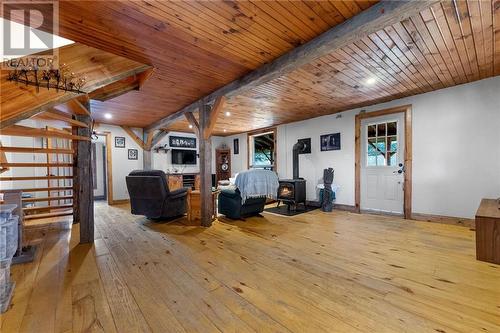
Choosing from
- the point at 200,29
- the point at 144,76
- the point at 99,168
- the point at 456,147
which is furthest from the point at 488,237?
the point at 99,168

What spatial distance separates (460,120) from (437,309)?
3.65 meters

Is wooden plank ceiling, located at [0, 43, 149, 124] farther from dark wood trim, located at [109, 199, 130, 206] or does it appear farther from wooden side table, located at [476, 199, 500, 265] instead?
dark wood trim, located at [109, 199, 130, 206]

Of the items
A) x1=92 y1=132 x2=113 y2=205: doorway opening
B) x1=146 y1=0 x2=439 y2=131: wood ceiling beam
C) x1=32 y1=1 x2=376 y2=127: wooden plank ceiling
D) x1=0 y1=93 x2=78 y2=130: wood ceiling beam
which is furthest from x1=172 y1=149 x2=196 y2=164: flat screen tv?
x1=0 y1=93 x2=78 y2=130: wood ceiling beam

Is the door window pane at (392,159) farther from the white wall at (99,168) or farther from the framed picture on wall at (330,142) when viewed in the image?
the white wall at (99,168)

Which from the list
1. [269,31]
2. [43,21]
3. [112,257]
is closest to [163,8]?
[269,31]

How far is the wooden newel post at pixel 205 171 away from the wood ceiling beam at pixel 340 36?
1.07m

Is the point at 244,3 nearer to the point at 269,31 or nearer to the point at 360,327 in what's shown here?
the point at 269,31

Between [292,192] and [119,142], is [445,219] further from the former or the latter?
[119,142]

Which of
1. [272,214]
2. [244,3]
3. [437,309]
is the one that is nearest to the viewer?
[437,309]

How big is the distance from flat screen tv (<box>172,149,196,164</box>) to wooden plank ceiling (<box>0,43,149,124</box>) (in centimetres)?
505

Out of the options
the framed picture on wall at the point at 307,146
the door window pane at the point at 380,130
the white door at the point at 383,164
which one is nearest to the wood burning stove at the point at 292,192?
the framed picture on wall at the point at 307,146

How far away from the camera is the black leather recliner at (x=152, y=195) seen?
4.01 m

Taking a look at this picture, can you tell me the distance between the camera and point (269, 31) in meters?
2.17

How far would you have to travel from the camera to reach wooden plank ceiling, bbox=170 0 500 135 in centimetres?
210
